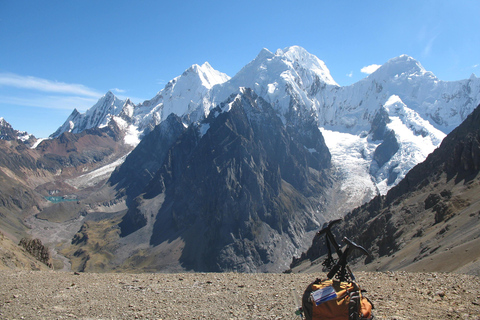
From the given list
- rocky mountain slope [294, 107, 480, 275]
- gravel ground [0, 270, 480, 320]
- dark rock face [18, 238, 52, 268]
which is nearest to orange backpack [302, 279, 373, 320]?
gravel ground [0, 270, 480, 320]

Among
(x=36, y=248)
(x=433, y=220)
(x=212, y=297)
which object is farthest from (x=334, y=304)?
(x=36, y=248)

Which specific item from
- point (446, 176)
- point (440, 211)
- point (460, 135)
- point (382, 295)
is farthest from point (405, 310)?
point (460, 135)

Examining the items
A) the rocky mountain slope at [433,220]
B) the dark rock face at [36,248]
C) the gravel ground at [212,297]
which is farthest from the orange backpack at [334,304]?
the dark rock face at [36,248]

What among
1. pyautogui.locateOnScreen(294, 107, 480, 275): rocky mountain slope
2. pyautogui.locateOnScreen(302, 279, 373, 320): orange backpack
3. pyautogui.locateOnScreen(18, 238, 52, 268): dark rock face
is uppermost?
pyautogui.locateOnScreen(18, 238, 52, 268): dark rock face

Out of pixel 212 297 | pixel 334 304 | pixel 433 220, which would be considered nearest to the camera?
pixel 334 304

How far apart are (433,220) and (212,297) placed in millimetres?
60762

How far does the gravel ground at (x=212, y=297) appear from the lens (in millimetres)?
17109

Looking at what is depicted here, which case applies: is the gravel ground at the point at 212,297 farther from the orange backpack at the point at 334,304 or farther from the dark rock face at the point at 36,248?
the dark rock face at the point at 36,248

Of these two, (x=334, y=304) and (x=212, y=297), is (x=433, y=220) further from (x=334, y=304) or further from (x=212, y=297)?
(x=334, y=304)

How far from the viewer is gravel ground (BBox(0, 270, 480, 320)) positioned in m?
17.1

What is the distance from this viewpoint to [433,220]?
67.3 m

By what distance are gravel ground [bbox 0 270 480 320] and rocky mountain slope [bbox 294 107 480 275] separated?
7.46 metres

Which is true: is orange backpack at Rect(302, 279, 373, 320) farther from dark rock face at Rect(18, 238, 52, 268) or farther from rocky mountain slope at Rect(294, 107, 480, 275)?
dark rock face at Rect(18, 238, 52, 268)

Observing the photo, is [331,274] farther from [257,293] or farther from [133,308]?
[133,308]
